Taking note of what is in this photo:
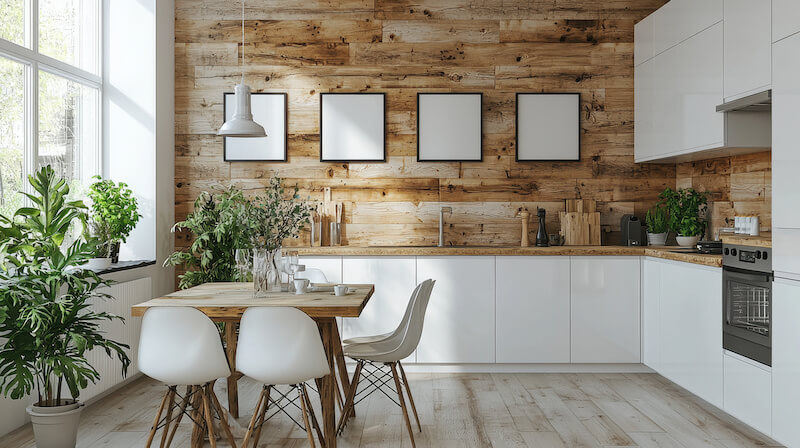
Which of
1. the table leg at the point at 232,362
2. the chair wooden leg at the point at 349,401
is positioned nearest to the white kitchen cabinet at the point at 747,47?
the chair wooden leg at the point at 349,401

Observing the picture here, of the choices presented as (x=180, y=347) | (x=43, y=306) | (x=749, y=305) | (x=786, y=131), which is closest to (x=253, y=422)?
(x=180, y=347)

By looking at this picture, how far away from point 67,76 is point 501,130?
3.34 meters

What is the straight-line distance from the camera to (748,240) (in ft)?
11.8

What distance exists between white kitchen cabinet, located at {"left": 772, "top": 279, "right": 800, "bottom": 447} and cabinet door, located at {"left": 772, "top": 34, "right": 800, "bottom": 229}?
349 mm

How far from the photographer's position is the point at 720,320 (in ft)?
12.7

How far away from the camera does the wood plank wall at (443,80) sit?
5.60 meters

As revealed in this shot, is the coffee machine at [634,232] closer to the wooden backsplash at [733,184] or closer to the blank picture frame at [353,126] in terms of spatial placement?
the wooden backsplash at [733,184]

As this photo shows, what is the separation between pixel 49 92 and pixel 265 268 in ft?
7.23

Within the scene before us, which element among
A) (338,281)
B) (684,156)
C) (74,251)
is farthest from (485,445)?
(684,156)

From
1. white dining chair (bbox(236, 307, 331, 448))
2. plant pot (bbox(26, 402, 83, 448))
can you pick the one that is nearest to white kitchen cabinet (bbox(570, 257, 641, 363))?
white dining chair (bbox(236, 307, 331, 448))

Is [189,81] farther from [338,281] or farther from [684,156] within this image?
[684,156]

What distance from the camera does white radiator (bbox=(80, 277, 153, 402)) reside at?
4.23 metres

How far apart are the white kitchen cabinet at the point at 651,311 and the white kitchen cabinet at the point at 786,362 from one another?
145 cm

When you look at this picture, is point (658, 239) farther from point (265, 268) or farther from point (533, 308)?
Answer: point (265, 268)
